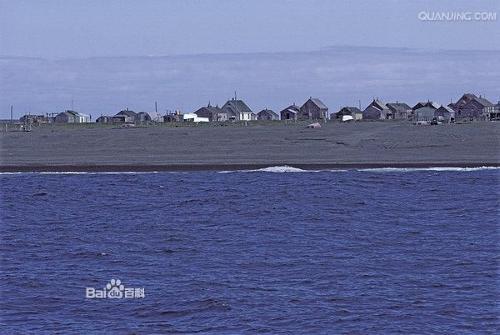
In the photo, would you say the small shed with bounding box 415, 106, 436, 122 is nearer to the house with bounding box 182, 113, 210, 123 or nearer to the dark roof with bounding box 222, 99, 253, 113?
the dark roof with bounding box 222, 99, 253, 113

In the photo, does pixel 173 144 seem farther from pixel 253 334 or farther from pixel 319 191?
pixel 253 334

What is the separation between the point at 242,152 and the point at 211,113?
91.4m

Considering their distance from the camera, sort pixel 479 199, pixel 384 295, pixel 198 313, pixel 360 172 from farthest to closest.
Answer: pixel 360 172
pixel 479 199
pixel 384 295
pixel 198 313

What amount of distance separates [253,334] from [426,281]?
19.0 ft

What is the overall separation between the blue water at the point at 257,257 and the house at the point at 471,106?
112 m

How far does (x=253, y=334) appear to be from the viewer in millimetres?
16531

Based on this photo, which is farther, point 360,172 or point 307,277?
point 360,172

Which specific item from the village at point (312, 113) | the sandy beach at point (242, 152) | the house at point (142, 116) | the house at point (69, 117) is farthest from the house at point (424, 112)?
the sandy beach at point (242, 152)

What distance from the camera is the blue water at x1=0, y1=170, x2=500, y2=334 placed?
17688 mm

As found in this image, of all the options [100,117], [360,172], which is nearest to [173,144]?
[360,172]

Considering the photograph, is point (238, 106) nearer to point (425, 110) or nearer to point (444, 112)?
point (425, 110)

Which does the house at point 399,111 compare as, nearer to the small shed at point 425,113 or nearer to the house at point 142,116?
the small shed at point 425,113

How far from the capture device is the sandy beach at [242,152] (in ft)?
166

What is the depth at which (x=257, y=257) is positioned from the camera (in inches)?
947
